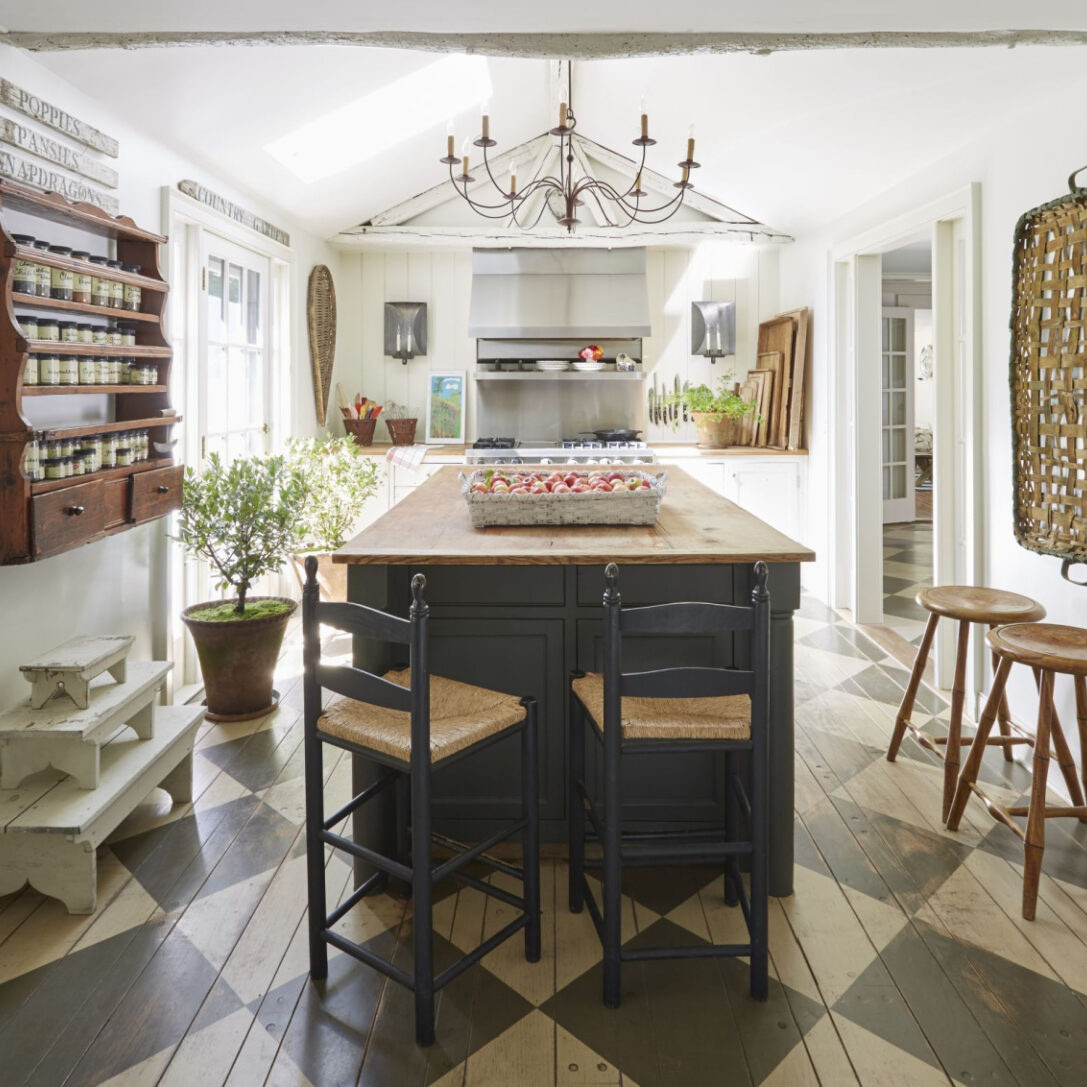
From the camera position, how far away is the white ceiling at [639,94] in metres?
2.44

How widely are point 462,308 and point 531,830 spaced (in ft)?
17.1

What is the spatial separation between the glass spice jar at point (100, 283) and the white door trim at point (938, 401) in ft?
10.2

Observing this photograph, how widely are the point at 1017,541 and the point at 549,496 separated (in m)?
1.74

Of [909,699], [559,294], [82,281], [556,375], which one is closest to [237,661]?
[82,281]

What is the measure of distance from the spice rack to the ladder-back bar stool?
2.59 m

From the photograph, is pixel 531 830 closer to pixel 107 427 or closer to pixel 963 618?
pixel 963 618

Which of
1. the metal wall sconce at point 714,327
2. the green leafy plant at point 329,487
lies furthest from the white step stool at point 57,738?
the metal wall sconce at point 714,327

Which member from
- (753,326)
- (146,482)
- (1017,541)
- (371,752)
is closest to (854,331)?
(753,326)

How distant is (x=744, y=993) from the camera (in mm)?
2049

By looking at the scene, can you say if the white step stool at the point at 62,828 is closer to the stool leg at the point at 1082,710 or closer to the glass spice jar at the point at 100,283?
the glass spice jar at the point at 100,283

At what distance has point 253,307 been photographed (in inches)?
197

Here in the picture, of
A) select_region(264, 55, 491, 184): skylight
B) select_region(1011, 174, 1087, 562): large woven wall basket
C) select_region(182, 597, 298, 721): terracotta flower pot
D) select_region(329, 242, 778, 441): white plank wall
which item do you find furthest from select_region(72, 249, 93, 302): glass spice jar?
select_region(329, 242, 778, 441): white plank wall

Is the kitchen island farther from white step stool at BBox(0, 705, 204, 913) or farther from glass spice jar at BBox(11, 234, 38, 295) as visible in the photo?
glass spice jar at BBox(11, 234, 38, 295)

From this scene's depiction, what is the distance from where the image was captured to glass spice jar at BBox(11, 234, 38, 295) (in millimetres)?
2434
